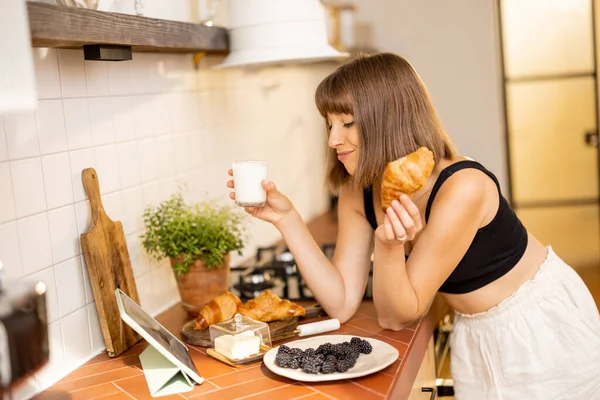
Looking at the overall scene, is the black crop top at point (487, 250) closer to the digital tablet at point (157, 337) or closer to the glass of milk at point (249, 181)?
the glass of milk at point (249, 181)

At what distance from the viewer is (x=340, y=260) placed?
1.92 m

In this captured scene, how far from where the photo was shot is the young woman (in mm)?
1662

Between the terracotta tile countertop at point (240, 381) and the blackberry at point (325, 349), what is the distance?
3.7 inches

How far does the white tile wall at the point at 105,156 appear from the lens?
1462mm

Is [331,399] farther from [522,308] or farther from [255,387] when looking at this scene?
[522,308]

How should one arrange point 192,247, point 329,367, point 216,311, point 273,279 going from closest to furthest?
point 329,367
point 216,311
point 192,247
point 273,279

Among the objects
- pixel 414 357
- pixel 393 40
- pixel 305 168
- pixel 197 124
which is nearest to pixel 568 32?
pixel 393 40

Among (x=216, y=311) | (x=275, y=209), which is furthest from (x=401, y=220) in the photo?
(x=216, y=311)

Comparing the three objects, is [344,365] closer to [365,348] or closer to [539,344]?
[365,348]

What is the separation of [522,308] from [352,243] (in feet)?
1.54

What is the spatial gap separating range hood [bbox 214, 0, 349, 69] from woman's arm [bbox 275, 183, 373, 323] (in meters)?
0.42

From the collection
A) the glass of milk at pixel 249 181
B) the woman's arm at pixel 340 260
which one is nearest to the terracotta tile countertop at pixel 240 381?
the woman's arm at pixel 340 260

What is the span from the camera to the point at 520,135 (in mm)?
5215

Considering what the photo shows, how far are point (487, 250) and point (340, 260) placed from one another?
390mm
